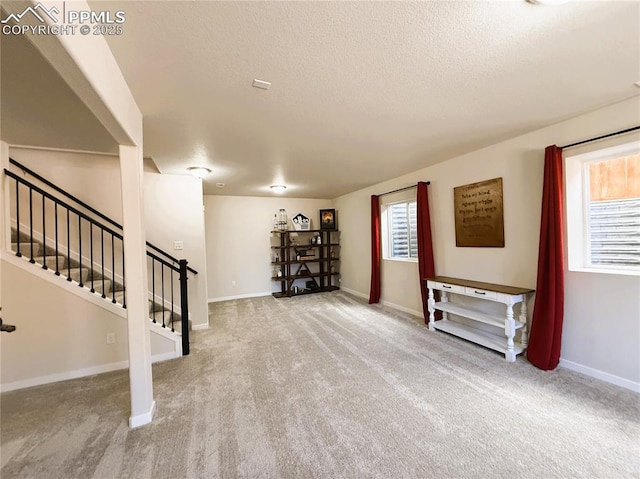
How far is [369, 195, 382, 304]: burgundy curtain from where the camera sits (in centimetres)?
479

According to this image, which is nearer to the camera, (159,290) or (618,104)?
(618,104)

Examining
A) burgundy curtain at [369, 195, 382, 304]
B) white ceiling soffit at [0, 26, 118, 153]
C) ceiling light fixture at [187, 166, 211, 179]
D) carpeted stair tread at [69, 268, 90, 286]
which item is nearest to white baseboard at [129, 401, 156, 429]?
carpeted stair tread at [69, 268, 90, 286]

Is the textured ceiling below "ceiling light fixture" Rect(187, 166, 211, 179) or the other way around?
the other way around

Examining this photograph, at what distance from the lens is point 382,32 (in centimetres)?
128

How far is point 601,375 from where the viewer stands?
7.32 ft

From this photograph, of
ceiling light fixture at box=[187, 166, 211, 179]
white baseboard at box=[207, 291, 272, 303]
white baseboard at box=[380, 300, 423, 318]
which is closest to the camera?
ceiling light fixture at box=[187, 166, 211, 179]

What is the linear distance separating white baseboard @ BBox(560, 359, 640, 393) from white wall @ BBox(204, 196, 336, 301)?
4.97 metres

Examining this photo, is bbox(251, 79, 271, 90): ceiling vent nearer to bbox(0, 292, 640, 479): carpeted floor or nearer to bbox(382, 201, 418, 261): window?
bbox(0, 292, 640, 479): carpeted floor

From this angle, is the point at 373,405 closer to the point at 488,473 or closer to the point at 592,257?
Answer: the point at 488,473

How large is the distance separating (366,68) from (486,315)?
9.32 feet

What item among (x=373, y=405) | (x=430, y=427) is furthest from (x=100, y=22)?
(x=430, y=427)

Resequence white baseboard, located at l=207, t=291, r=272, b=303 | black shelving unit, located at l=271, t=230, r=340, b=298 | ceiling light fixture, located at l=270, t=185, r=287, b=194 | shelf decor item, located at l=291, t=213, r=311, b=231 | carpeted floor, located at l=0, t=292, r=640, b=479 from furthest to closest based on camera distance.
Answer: shelf decor item, located at l=291, t=213, r=311, b=231 → black shelving unit, located at l=271, t=230, r=340, b=298 → white baseboard, located at l=207, t=291, r=272, b=303 → ceiling light fixture, located at l=270, t=185, r=287, b=194 → carpeted floor, located at l=0, t=292, r=640, b=479

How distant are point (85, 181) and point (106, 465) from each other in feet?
9.23

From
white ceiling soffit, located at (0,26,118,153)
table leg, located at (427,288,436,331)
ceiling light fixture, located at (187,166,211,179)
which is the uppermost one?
ceiling light fixture, located at (187,166,211,179)
